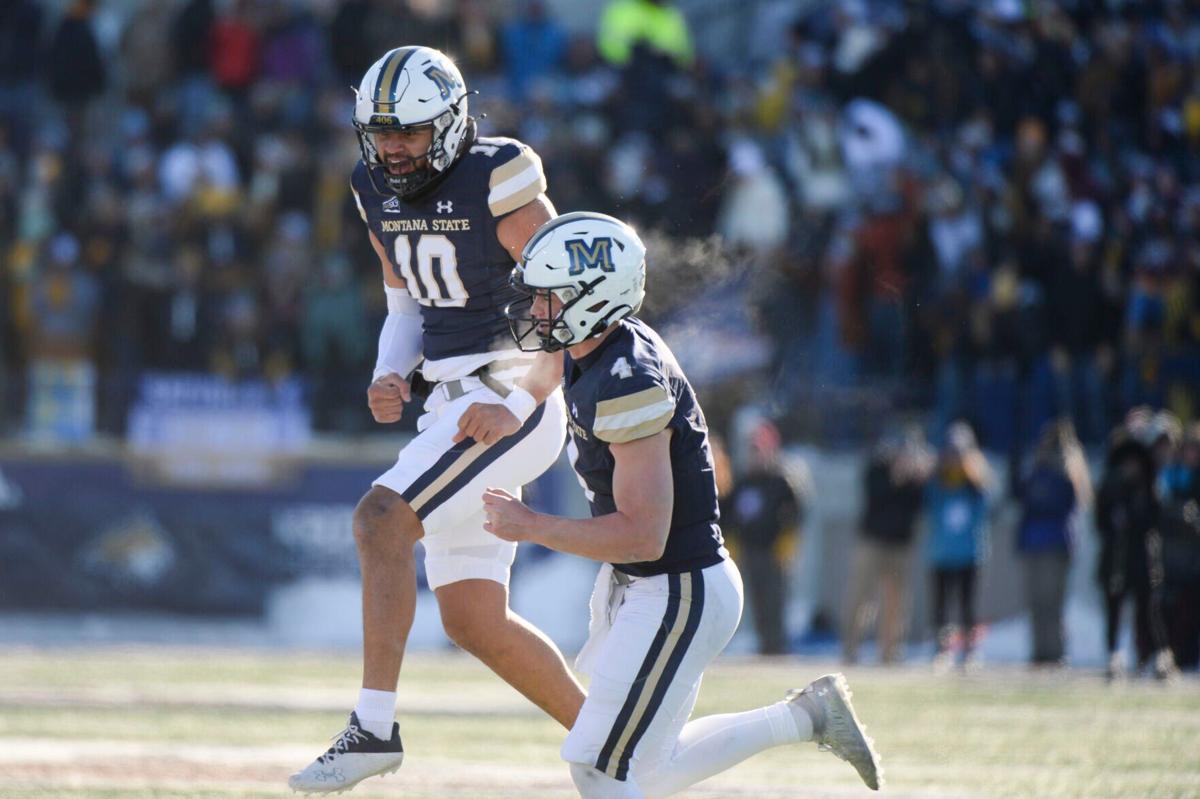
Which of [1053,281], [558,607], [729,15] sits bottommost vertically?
[558,607]

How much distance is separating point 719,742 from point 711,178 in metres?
8.04

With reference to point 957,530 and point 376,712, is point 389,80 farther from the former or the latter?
point 957,530

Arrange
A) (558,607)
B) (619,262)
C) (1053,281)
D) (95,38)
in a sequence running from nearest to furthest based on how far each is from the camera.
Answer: (619,262) < (558,607) < (1053,281) < (95,38)

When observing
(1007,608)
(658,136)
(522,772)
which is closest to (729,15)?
(658,136)

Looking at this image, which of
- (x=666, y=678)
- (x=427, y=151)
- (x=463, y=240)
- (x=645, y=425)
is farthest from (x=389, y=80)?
(x=666, y=678)

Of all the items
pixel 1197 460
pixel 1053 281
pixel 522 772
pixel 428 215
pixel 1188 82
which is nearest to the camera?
pixel 428 215

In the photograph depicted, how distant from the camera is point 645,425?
4844 millimetres

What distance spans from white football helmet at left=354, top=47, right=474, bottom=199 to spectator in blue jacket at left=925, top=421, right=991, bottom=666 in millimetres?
9194

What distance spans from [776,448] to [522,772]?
7.86m

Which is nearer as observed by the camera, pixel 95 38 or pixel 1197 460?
pixel 1197 460

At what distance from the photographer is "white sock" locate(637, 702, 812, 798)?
5.09 metres

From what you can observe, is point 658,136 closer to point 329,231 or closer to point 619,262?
point 329,231

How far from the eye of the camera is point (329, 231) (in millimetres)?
15930

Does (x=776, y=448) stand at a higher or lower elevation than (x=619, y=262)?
lower
